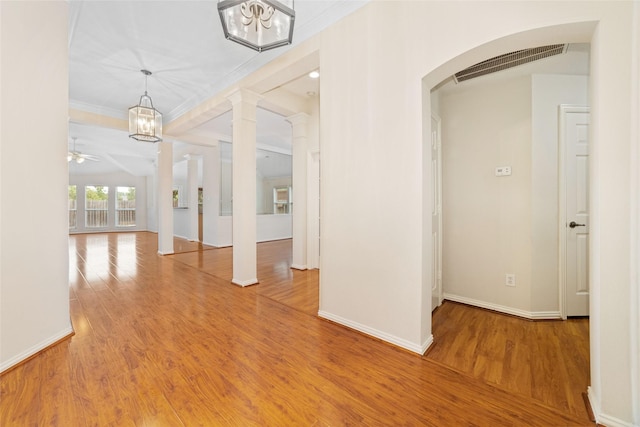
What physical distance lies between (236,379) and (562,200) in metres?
3.49

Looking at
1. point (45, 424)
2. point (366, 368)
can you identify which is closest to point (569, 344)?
point (366, 368)

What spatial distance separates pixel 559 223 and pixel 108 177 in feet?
46.5

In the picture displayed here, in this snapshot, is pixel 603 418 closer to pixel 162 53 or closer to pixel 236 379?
pixel 236 379

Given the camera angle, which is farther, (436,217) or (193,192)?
(193,192)

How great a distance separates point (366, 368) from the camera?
187cm

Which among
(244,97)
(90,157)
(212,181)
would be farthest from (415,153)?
(90,157)

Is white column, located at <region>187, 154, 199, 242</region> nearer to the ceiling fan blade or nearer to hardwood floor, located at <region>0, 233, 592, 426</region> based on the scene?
the ceiling fan blade

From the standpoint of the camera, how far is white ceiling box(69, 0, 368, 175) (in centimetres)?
259

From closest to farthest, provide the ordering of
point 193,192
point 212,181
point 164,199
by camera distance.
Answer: point 164,199, point 212,181, point 193,192

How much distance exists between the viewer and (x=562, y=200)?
270 centimetres

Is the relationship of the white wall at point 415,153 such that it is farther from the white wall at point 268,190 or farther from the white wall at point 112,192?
the white wall at point 112,192

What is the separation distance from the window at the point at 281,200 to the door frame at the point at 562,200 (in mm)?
6701

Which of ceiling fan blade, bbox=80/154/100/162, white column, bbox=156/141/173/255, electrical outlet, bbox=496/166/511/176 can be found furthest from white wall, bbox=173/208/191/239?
electrical outlet, bbox=496/166/511/176

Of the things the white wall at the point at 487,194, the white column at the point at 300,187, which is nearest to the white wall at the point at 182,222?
the white column at the point at 300,187
